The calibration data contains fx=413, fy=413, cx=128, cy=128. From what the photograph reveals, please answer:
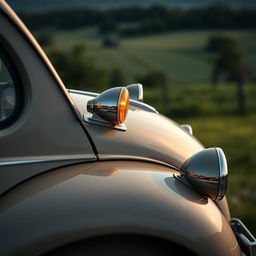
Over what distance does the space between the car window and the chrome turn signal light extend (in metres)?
0.33

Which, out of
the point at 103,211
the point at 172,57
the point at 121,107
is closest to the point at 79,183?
the point at 103,211

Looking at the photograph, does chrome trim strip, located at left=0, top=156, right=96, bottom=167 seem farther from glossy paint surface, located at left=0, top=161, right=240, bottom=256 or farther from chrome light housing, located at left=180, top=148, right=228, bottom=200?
chrome light housing, located at left=180, top=148, right=228, bottom=200

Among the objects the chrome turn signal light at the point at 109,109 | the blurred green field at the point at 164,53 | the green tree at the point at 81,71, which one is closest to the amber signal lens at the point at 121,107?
the chrome turn signal light at the point at 109,109

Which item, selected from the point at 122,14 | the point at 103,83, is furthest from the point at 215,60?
the point at 122,14

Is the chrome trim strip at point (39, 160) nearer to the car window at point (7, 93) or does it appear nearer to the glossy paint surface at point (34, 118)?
the glossy paint surface at point (34, 118)

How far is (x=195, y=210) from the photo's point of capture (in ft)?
5.69

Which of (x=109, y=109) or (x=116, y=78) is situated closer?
(x=109, y=109)

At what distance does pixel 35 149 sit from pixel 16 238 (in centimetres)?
37

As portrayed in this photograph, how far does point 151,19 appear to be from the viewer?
74.6 metres

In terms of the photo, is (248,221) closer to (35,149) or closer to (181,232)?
(181,232)

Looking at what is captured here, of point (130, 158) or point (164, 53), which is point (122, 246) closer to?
point (130, 158)

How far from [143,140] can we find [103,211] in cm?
51

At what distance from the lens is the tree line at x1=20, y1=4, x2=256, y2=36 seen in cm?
6656

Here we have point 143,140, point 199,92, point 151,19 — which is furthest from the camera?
point 151,19
